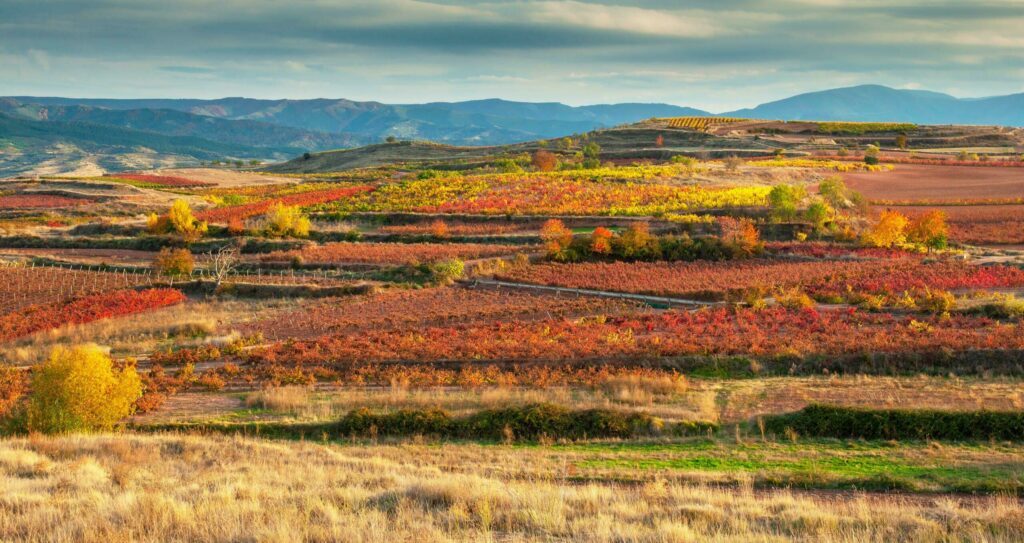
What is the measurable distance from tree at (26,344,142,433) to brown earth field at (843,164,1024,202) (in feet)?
260

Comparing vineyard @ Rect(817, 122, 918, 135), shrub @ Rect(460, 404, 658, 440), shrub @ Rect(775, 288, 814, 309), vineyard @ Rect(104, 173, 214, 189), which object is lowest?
shrub @ Rect(460, 404, 658, 440)

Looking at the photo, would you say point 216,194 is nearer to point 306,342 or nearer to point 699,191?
point 699,191

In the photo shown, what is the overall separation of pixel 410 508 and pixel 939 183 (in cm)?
10252

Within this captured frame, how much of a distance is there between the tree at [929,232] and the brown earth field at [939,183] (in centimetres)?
2879

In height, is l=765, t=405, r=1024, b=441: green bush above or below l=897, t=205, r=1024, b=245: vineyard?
below

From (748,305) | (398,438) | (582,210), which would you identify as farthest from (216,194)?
(398,438)

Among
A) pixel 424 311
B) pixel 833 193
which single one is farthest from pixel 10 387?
pixel 833 193

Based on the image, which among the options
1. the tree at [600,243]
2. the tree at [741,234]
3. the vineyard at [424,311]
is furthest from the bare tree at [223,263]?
the tree at [741,234]

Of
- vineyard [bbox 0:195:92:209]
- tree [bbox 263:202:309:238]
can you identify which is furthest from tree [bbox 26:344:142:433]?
vineyard [bbox 0:195:92:209]

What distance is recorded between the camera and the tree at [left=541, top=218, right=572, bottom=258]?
178 ft

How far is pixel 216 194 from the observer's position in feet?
373

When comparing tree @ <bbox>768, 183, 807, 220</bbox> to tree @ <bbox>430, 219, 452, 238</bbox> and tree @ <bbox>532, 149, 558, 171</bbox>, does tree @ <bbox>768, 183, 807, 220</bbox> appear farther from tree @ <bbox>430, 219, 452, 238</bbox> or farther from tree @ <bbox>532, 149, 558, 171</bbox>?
tree @ <bbox>532, 149, 558, 171</bbox>

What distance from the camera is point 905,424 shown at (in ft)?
65.4

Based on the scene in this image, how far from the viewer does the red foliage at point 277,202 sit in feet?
268
